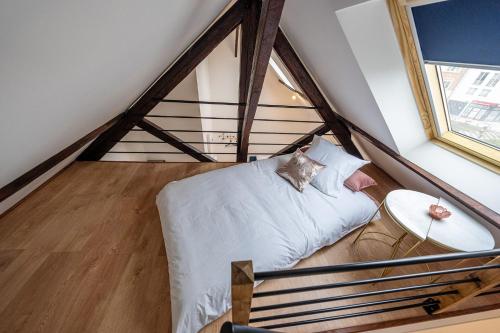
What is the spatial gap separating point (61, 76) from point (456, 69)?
2.47 m

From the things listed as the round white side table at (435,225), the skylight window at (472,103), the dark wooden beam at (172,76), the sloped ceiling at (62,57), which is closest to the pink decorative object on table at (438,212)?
the round white side table at (435,225)

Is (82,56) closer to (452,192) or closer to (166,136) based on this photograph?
(166,136)

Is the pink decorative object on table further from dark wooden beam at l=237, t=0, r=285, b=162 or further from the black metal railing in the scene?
dark wooden beam at l=237, t=0, r=285, b=162

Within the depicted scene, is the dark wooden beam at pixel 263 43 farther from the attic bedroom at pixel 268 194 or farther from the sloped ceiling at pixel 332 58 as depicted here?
the sloped ceiling at pixel 332 58

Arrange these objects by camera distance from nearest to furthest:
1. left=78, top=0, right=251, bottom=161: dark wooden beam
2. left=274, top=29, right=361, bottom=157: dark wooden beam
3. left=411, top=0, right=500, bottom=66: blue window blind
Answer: left=411, top=0, right=500, bottom=66: blue window blind, left=78, top=0, right=251, bottom=161: dark wooden beam, left=274, top=29, right=361, bottom=157: dark wooden beam

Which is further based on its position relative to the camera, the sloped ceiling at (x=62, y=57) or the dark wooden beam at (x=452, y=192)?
the dark wooden beam at (x=452, y=192)

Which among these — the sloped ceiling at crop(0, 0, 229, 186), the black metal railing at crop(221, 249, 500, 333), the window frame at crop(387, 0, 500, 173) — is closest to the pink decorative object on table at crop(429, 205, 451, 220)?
the black metal railing at crop(221, 249, 500, 333)

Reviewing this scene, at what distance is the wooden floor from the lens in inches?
47.5

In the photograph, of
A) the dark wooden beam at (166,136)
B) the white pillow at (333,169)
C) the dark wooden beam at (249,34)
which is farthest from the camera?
the dark wooden beam at (166,136)

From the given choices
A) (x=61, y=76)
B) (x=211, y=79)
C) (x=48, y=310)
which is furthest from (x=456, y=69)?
(x=211, y=79)

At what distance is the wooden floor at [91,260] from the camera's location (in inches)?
47.5

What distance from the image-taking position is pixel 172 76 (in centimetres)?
242

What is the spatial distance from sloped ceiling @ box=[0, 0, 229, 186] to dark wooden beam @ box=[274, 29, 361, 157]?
0.92m

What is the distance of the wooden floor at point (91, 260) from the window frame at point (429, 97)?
0.88 meters
